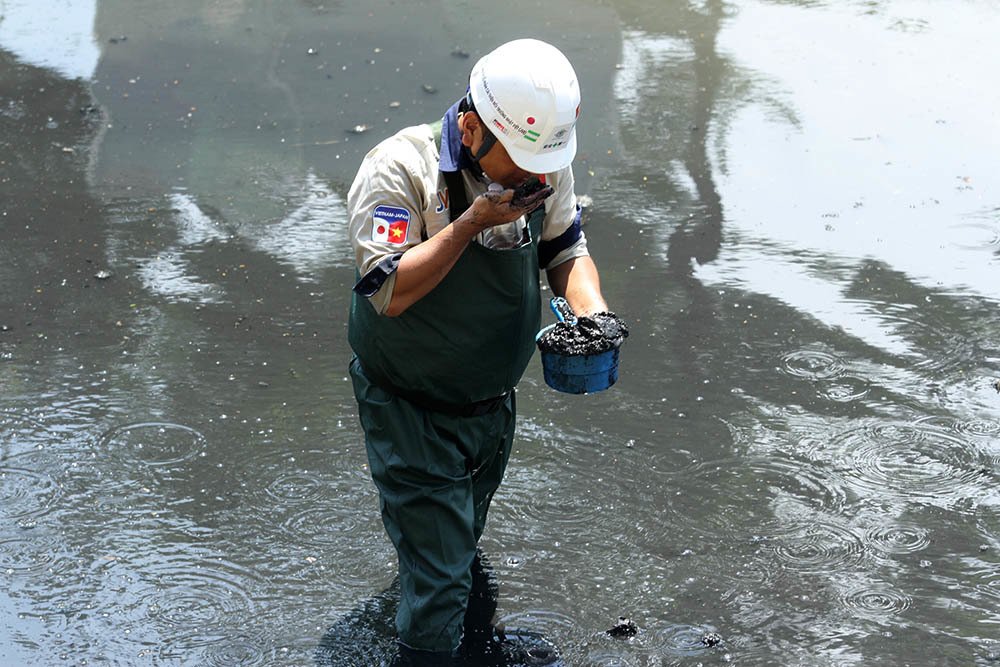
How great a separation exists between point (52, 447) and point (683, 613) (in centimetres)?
243

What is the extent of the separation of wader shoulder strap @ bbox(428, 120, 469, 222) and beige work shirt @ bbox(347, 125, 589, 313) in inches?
0.4

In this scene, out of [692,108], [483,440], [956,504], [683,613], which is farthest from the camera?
[692,108]

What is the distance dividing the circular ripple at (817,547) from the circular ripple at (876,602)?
14 centimetres

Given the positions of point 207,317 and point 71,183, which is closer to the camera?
point 207,317

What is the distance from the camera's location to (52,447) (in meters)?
4.27

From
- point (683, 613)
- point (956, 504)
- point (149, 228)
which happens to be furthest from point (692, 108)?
point (683, 613)

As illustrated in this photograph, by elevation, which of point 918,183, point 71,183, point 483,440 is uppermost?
point 483,440

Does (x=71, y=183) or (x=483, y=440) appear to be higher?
(x=483, y=440)

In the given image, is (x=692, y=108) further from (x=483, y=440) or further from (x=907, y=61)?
(x=483, y=440)

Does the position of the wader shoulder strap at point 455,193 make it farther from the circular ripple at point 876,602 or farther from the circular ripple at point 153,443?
the circular ripple at point 153,443

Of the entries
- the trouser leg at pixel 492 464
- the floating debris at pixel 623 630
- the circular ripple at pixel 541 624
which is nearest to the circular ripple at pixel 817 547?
the floating debris at pixel 623 630

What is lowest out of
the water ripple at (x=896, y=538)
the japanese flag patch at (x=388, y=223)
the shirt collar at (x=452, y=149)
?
the water ripple at (x=896, y=538)

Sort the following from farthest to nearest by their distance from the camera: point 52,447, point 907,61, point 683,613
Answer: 1. point 907,61
2. point 52,447
3. point 683,613

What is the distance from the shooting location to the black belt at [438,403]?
289 centimetres
